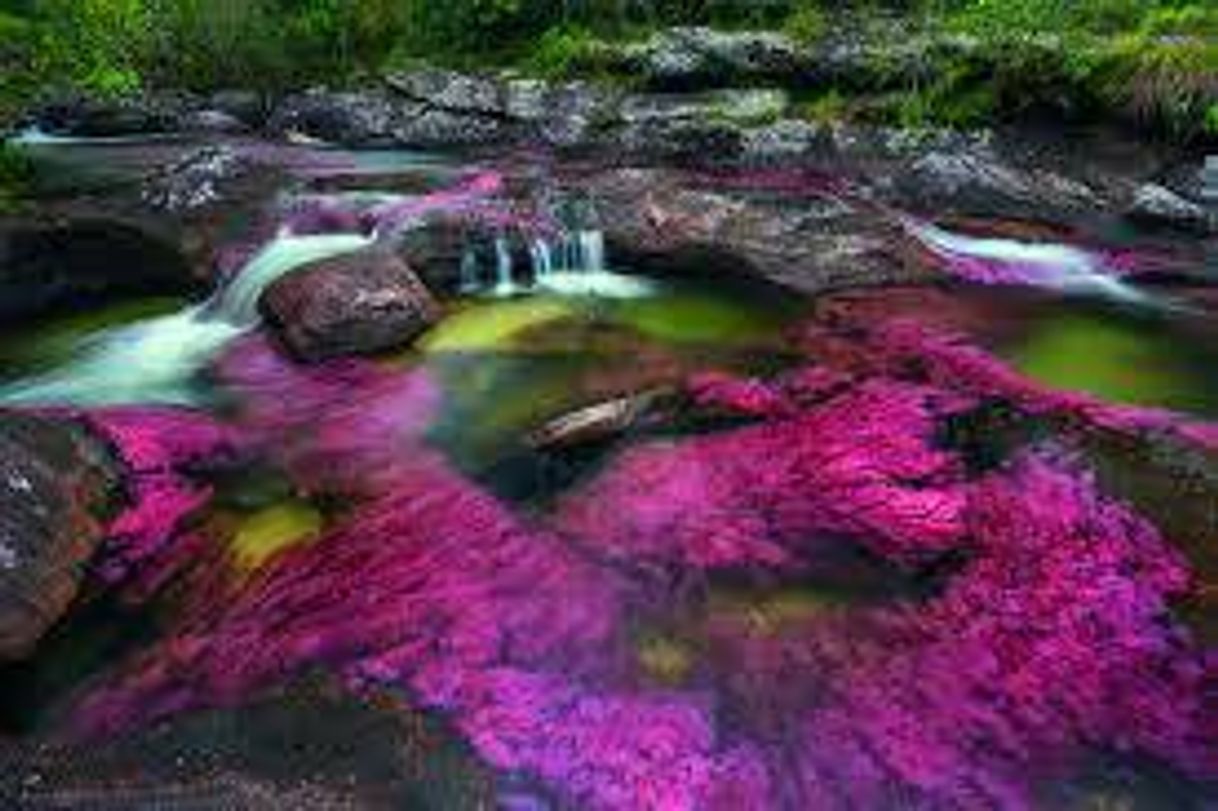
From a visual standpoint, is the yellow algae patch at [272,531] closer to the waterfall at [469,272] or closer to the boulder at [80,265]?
the waterfall at [469,272]

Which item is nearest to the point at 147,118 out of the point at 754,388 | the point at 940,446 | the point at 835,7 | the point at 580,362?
the point at 835,7

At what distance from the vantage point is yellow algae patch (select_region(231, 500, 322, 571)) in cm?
1014

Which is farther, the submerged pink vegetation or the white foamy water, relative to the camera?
the white foamy water

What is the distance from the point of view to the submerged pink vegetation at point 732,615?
7742 millimetres

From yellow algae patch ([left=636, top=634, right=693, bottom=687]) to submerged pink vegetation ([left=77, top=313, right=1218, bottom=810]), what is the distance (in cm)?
6

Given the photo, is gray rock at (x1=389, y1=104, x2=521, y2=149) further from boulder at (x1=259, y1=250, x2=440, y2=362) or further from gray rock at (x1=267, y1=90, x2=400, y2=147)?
boulder at (x1=259, y1=250, x2=440, y2=362)

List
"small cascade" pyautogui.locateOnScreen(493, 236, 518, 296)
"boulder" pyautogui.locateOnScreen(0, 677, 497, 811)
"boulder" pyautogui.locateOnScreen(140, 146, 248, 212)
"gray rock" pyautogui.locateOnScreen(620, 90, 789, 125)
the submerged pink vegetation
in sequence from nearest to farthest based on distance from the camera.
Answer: "boulder" pyautogui.locateOnScreen(0, 677, 497, 811)
the submerged pink vegetation
"small cascade" pyautogui.locateOnScreen(493, 236, 518, 296)
"boulder" pyautogui.locateOnScreen(140, 146, 248, 212)
"gray rock" pyautogui.locateOnScreen(620, 90, 789, 125)

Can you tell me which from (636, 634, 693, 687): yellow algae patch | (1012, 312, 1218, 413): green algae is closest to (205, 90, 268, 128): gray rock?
(1012, 312, 1218, 413): green algae

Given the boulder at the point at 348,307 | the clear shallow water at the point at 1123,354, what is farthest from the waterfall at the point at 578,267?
the clear shallow water at the point at 1123,354

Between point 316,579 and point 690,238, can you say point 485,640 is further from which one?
point 690,238

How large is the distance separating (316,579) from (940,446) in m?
5.86

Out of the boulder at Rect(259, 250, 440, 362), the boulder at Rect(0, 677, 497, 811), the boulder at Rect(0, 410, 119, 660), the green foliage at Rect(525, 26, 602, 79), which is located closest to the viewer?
the boulder at Rect(0, 677, 497, 811)

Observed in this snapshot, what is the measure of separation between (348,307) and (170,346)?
2493 millimetres

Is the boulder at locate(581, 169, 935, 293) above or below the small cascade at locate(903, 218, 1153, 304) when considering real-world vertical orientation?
above
